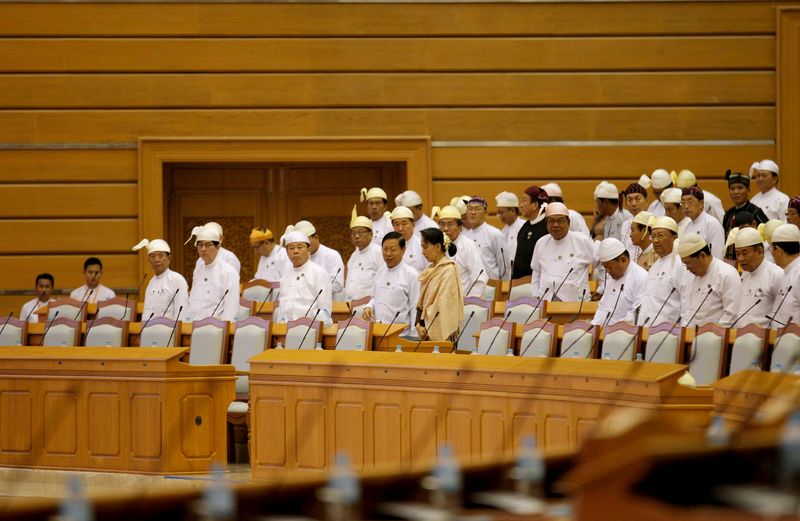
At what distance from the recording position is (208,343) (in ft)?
28.4

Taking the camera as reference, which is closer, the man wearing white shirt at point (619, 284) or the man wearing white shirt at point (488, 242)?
the man wearing white shirt at point (619, 284)

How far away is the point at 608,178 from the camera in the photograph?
12953 millimetres

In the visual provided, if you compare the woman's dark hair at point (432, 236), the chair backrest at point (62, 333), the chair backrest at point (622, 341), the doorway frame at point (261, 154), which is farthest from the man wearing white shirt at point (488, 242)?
the chair backrest at point (622, 341)

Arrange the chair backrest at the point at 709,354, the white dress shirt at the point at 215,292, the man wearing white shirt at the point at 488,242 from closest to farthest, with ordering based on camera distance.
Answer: the chair backrest at the point at 709,354
the white dress shirt at the point at 215,292
the man wearing white shirt at the point at 488,242

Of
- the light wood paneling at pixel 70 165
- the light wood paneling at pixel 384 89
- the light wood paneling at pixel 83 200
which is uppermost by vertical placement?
the light wood paneling at pixel 384 89

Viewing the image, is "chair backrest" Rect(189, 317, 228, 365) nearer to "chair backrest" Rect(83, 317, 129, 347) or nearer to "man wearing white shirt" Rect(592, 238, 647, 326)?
"chair backrest" Rect(83, 317, 129, 347)

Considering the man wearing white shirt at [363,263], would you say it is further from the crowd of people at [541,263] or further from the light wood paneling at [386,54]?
the light wood paneling at [386,54]

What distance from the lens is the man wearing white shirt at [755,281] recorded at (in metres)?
7.71

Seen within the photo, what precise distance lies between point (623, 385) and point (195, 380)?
9.60 feet

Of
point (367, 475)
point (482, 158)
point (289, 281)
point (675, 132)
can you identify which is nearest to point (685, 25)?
point (675, 132)

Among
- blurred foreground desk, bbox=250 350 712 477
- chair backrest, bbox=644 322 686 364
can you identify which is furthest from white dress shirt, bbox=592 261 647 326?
blurred foreground desk, bbox=250 350 712 477

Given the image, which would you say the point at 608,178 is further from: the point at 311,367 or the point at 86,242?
the point at 311,367

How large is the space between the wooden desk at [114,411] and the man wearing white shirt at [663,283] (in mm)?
2762

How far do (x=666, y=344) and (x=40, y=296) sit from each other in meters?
6.80
